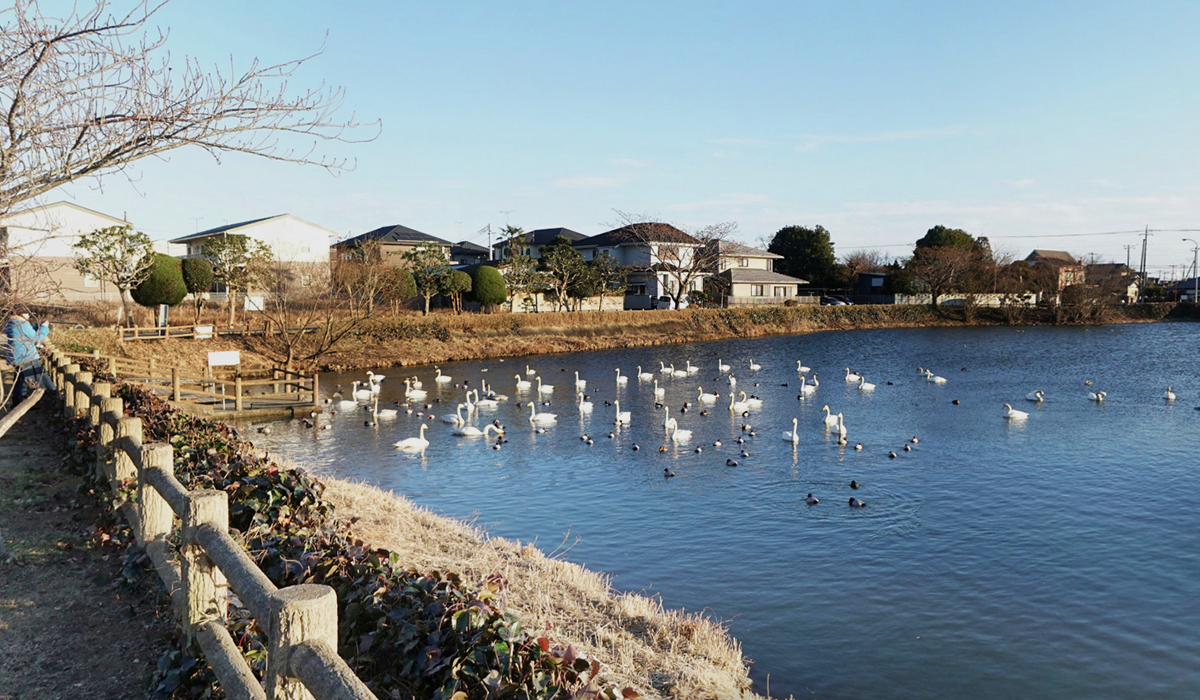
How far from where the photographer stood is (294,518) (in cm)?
682

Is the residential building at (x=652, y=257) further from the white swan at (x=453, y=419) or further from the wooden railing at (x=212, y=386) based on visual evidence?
the white swan at (x=453, y=419)

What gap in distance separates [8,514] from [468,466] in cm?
1217

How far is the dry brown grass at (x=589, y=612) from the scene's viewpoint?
25.9 feet

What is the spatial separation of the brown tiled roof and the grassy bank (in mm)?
12177

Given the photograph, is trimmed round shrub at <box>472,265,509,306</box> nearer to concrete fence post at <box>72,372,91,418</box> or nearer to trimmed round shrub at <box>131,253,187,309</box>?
trimmed round shrub at <box>131,253,187,309</box>

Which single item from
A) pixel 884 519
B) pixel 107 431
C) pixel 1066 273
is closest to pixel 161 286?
pixel 107 431

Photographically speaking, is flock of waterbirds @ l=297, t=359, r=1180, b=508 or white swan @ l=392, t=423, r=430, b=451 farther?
flock of waterbirds @ l=297, t=359, r=1180, b=508

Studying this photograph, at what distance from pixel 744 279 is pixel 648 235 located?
38.2ft

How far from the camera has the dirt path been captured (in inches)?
210

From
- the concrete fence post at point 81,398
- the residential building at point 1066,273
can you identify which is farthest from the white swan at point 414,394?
the residential building at point 1066,273

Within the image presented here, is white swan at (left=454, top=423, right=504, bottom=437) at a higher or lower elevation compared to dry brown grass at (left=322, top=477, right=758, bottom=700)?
lower

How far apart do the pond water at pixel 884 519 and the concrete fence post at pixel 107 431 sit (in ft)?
23.3

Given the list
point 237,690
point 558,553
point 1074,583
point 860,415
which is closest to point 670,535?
point 558,553

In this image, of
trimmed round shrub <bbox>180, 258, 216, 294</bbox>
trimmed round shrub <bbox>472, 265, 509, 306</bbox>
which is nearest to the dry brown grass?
trimmed round shrub <bbox>180, 258, 216, 294</bbox>
